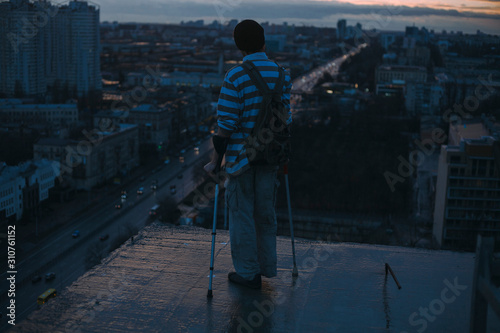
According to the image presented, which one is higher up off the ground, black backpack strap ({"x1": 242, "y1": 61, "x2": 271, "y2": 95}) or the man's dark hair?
the man's dark hair

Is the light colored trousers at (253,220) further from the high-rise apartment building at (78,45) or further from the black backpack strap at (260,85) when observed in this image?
the high-rise apartment building at (78,45)

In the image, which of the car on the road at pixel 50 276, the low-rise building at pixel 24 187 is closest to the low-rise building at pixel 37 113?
the low-rise building at pixel 24 187

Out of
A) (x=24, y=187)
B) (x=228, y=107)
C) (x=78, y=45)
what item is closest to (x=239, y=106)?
(x=228, y=107)

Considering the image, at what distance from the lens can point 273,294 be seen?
2.96 feet

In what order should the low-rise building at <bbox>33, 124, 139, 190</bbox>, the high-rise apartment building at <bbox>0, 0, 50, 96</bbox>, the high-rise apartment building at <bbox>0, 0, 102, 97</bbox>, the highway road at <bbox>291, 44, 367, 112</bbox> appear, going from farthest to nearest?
the highway road at <bbox>291, 44, 367, 112</bbox> < the high-rise apartment building at <bbox>0, 0, 102, 97</bbox> < the high-rise apartment building at <bbox>0, 0, 50, 96</bbox> < the low-rise building at <bbox>33, 124, 139, 190</bbox>

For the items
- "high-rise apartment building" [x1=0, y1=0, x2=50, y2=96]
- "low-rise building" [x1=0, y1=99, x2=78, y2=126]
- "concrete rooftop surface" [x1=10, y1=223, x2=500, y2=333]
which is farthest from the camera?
"high-rise apartment building" [x1=0, y1=0, x2=50, y2=96]

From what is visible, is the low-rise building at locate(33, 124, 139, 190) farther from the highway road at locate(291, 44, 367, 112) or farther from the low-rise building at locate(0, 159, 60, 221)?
the highway road at locate(291, 44, 367, 112)

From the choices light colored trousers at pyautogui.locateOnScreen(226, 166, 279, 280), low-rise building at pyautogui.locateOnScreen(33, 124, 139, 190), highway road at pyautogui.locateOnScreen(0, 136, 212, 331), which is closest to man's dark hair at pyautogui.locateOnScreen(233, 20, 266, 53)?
light colored trousers at pyautogui.locateOnScreen(226, 166, 279, 280)

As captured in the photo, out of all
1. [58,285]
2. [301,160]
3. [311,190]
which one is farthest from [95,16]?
[58,285]

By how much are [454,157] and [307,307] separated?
12.4 feet

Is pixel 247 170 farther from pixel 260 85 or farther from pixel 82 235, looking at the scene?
pixel 82 235

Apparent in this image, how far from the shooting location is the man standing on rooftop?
0.91 m

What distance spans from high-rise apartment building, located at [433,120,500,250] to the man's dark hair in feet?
11.8

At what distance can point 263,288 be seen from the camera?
93 cm
